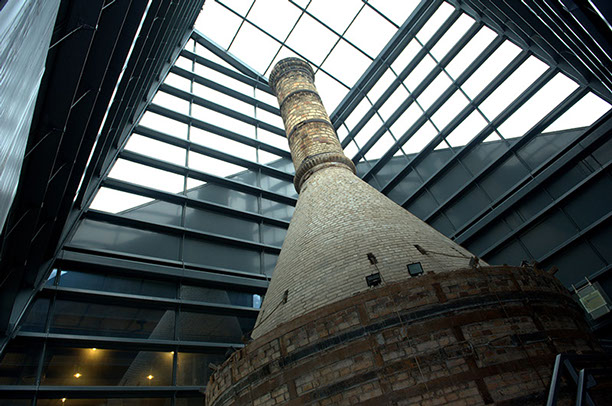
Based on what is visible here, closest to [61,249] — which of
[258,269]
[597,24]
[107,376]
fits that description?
[107,376]

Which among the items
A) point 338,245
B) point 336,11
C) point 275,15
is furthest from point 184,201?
point 336,11

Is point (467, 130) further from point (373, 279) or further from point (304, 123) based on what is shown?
point (373, 279)

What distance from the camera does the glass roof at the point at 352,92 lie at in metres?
13.1

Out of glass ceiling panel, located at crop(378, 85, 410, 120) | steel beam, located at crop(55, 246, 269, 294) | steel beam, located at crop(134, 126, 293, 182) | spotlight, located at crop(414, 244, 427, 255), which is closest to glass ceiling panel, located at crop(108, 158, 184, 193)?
steel beam, located at crop(134, 126, 293, 182)

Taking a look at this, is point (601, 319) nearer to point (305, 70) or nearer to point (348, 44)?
point (305, 70)

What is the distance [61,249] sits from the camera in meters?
9.70

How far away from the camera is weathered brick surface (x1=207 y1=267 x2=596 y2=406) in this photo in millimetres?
3967

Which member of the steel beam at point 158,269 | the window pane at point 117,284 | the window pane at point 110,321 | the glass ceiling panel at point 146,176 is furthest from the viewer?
the glass ceiling panel at point 146,176

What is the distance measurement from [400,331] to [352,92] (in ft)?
50.7

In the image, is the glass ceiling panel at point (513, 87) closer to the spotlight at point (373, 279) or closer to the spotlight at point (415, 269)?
the spotlight at point (415, 269)

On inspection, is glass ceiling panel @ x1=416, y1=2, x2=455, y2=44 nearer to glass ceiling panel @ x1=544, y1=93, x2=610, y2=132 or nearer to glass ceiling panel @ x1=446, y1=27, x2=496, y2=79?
glass ceiling panel @ x1=446, y1=27, x2=496, y2=79

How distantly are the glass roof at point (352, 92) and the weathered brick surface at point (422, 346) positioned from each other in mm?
9119

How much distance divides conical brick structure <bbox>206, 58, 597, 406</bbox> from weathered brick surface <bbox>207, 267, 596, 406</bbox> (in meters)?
0.01

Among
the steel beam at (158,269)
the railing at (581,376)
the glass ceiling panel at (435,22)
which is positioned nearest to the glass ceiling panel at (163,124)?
the steel beam at (158,269)
